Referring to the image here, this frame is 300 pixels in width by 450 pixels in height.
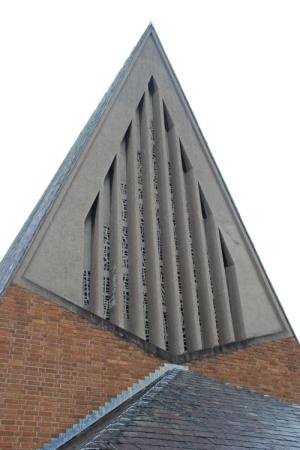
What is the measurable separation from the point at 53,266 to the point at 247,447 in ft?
15.2

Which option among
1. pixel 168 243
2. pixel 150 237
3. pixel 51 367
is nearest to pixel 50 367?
pixel 51 367

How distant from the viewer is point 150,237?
1071cm

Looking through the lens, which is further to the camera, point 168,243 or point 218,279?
point 218,279

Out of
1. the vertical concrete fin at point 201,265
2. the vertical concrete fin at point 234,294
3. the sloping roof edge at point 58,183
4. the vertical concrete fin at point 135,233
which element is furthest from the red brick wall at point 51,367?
the vertical concrete fin at point 234,294

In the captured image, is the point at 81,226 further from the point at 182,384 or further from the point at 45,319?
the point at 182,384

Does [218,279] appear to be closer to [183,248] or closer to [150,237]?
[183,248]

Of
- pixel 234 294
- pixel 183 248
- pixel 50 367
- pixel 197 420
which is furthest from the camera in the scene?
pixel 183 248

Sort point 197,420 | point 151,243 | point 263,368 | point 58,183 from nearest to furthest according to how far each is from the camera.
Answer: point 197,420 → point 263,368 → point 151,243 → point 58,183

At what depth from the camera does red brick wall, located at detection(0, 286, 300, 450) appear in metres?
6.45

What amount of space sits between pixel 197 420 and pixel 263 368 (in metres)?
3.95

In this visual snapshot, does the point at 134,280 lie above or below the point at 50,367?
above

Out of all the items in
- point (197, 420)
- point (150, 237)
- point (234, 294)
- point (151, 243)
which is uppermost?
point (150, 237)

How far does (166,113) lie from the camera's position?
13477 millimetres

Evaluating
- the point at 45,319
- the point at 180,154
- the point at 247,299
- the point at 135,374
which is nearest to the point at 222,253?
the point at 247,299
